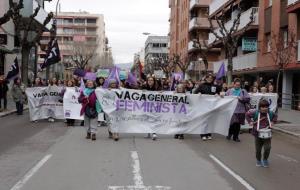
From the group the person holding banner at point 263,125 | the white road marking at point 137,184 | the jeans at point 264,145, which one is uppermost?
the person holding banner at point 263,125

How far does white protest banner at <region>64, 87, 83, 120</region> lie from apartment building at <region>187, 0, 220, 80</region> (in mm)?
52419

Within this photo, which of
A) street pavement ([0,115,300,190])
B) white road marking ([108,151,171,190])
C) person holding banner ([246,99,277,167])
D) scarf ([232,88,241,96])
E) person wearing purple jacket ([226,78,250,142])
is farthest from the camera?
scarf ([232,88,241,96])

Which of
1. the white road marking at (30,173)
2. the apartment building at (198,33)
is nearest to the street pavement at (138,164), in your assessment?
the white road marking at (30,173)

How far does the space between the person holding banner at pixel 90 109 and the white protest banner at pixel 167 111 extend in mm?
277

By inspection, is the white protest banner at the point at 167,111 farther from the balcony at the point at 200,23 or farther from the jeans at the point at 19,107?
the balcony at the point at 200,23

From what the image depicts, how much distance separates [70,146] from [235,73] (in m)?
35.1

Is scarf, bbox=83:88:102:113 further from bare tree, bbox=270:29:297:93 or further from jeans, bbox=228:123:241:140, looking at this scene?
bare tree, bbox=270:29:297:93

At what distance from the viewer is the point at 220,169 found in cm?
1057

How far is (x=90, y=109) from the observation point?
15.2m

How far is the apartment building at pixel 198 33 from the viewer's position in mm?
73188

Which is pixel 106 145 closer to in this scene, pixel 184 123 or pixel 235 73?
pixel 184 123

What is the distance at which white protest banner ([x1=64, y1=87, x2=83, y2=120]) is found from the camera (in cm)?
1988

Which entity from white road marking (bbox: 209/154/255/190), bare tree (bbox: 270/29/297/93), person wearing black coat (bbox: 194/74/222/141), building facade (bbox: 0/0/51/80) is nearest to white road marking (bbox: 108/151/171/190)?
white road marking (bbox: 209/154/255/190)

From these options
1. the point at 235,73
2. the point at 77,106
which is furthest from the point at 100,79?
the point at 235,73
